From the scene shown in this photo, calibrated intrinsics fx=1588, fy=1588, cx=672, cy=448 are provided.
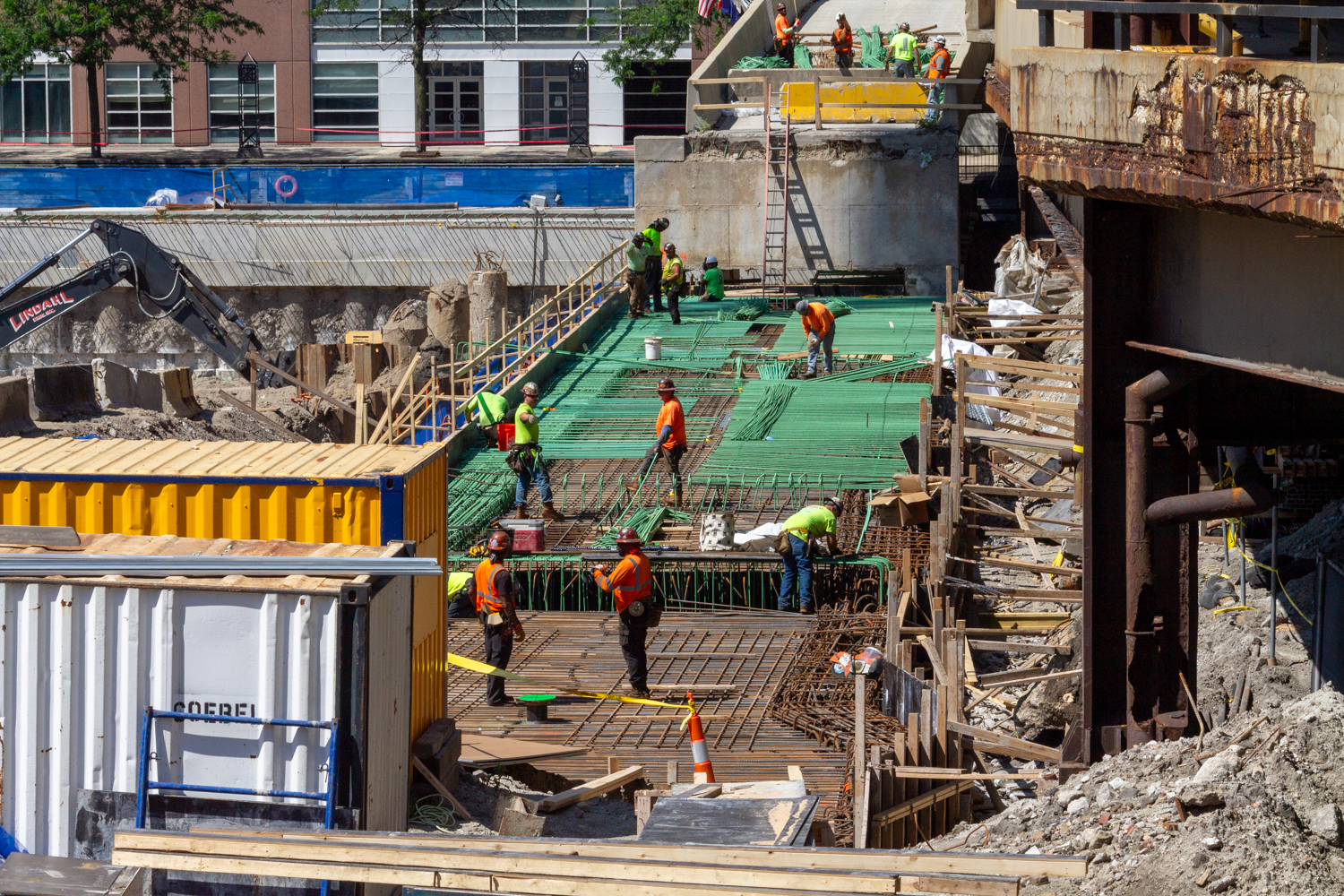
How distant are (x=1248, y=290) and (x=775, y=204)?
86.8 ft

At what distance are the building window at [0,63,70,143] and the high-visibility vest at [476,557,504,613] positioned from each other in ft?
152

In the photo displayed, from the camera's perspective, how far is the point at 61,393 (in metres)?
30.5

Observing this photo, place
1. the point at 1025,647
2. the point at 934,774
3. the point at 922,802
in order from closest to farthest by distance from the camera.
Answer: the point at 934,774 → the point at 922,802 → the point at 1025,647

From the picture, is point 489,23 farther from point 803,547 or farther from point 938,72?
point 803,547

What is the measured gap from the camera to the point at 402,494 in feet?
35.6

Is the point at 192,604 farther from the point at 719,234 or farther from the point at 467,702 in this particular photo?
the point at 719,234

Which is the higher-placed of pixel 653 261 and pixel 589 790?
pixel 653 261

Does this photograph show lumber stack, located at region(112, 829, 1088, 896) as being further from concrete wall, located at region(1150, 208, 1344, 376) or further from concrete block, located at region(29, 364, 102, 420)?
concrete block, located at region(29, 364, 102, 420)

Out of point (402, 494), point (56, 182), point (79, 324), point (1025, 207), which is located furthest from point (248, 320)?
point (402, 494)

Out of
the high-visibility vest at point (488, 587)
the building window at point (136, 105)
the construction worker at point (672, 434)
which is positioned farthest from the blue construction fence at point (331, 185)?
the high-visibility vest at point (488, 587)

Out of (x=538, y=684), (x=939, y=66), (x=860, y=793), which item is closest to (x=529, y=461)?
(x=538, y=684)

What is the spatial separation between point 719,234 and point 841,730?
72.6 feet

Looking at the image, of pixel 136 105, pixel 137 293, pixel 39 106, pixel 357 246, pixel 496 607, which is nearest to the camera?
pixel 496 607

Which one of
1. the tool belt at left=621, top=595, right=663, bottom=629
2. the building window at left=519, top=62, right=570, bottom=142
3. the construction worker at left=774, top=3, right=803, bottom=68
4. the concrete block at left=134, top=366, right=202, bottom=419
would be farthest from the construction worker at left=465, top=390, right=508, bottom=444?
the building window at left=519, top=62, right=570, bottom=142
